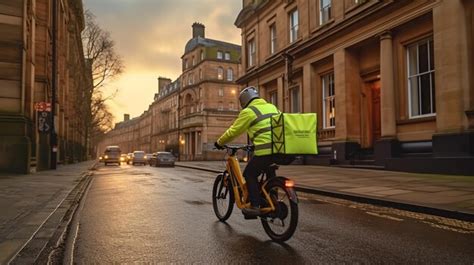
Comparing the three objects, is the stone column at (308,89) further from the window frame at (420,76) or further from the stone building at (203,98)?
the stone building at (203,98)

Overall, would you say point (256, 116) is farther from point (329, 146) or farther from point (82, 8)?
point (82, 8)

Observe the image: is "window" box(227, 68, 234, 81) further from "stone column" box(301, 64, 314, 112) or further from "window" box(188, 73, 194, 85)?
"stone column" box(301, 64, 314, 112)

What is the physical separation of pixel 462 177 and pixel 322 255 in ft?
35.5

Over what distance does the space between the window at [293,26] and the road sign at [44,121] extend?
53.8 feet

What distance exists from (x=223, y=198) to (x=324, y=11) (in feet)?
65.9

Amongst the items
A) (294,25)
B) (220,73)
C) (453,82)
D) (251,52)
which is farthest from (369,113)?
(220,73)

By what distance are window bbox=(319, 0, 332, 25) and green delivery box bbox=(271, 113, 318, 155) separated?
20.0 metres

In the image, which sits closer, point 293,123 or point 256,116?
point 293,123

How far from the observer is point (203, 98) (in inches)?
2977

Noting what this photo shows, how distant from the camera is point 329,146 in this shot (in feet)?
76.7

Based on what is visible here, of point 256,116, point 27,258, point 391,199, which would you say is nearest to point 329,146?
point 391,199

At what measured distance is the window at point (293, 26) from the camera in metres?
27.8

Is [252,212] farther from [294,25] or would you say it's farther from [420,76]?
[294,25]

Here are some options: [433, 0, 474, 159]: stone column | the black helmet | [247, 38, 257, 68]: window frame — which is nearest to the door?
[433, 0, 474, 159]: stone column
